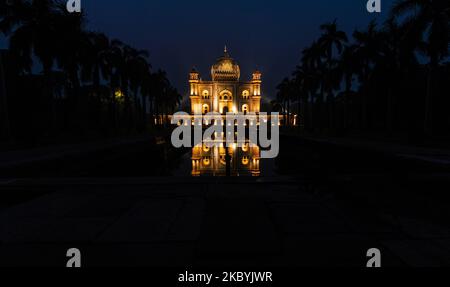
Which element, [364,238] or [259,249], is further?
[364,238]

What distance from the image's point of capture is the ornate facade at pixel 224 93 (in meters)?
99.4

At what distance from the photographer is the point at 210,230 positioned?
4223 millimetres

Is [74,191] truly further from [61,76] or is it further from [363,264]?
[61,76]

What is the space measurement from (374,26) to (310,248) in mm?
35543

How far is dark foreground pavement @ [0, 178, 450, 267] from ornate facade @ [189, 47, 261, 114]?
92.7 meters

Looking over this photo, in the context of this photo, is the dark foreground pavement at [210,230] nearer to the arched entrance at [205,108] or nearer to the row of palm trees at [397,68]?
the row of palm trees at [397,68]

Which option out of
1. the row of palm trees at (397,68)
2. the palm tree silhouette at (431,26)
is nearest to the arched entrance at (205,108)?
the row of palm trees at (397,68)

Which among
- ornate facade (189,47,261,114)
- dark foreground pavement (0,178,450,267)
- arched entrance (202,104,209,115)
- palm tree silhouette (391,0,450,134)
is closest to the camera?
dark foreground pavement (0,178,450,267)

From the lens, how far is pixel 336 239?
4.30m

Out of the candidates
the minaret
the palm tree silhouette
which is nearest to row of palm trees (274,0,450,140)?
the palm tree silhouette

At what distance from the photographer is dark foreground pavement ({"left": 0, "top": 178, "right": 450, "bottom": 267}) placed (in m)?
3.70

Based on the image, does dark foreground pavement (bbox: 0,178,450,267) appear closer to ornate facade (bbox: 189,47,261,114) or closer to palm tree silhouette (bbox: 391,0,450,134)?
palm tree silhouette (bbox: 391,0,450,134)

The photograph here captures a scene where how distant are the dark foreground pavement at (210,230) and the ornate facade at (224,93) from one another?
9273cm
